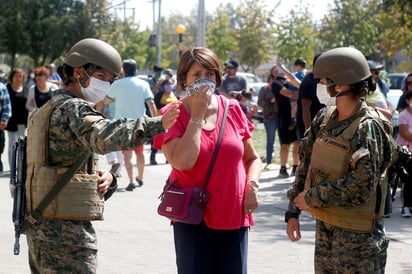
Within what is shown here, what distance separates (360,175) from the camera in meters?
4.45

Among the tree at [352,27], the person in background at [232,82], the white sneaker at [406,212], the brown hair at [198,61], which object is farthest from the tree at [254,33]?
the brown hair at [198,61]

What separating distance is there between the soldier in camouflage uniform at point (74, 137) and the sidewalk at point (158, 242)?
327 centimetres

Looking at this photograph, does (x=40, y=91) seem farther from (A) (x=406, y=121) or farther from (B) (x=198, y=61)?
(B) (x=198, y=61)

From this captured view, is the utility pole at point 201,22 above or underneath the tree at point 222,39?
above

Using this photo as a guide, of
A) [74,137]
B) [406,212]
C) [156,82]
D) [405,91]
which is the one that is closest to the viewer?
[74,137]

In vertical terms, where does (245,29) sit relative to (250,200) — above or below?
below

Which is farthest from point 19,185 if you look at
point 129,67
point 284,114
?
point 284,114

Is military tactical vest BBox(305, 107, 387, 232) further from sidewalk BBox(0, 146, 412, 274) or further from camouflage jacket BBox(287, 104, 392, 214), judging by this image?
sidewalk BBox(0, 146, 412, 274)

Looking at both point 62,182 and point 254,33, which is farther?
point 254,33

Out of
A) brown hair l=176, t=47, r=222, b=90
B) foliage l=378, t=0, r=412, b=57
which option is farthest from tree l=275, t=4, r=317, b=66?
brown hair l=176, t=47, r=222, b=90

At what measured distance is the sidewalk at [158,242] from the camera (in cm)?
792

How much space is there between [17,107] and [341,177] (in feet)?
38.7

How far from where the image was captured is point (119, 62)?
459 centimetres

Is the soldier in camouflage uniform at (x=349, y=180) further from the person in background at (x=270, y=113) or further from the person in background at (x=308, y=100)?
the person in background at (x=270, y=113)
